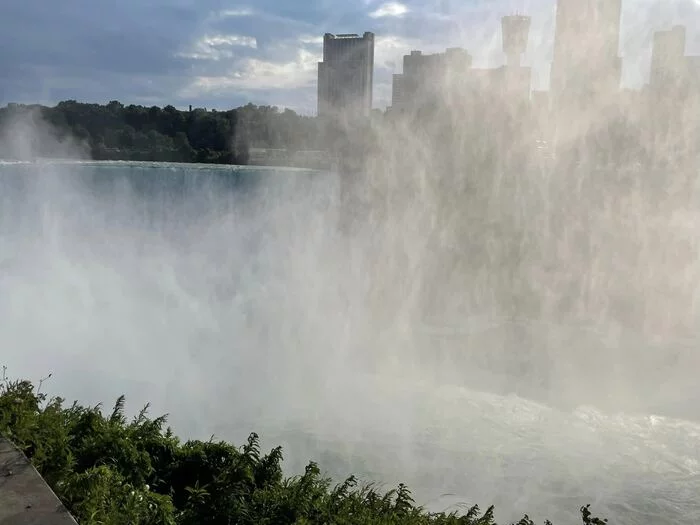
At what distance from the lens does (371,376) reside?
14023mm

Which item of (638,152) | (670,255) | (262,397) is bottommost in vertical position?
(262,397)

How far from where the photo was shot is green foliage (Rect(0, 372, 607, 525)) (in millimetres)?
4762

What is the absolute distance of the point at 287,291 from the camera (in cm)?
2270

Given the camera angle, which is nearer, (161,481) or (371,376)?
(161,481)

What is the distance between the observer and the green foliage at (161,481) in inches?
187

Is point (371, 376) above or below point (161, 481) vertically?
below

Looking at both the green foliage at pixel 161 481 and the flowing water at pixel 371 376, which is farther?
the flowing water at pixel 371 376

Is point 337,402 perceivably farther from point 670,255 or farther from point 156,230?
point 156,230

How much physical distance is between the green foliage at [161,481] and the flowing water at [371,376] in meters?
3.46

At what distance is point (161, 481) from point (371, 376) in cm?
849

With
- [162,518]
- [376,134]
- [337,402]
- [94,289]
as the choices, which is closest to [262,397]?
[337,402]

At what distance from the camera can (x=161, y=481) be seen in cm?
584

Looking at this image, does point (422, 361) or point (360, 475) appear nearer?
point (360, 475)

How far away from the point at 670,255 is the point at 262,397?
18.9 meters
